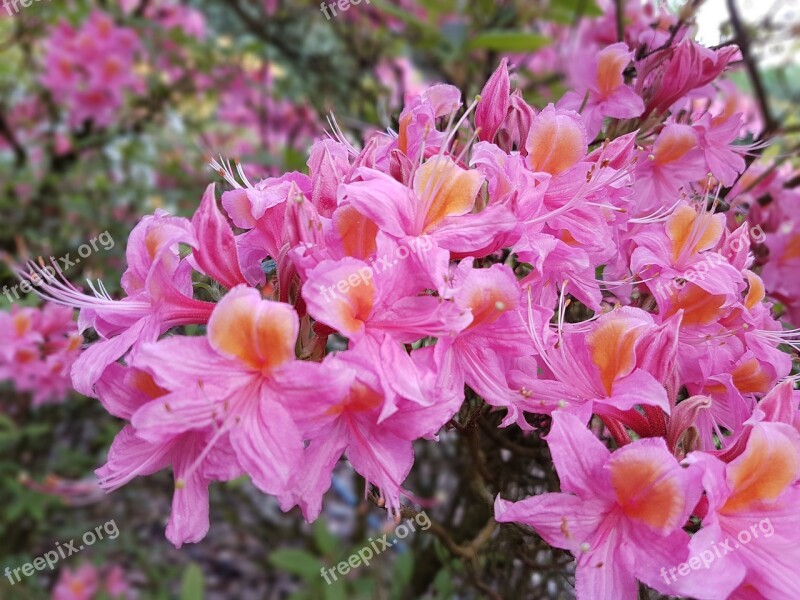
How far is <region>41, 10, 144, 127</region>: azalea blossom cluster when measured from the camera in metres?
2.62

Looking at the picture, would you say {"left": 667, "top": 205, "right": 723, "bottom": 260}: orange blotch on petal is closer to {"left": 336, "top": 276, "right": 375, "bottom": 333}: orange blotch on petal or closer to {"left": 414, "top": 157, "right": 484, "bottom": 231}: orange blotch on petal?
{"left": 414, "top": 157, "right": 484, "bottom": 231}: orange blotch on petal

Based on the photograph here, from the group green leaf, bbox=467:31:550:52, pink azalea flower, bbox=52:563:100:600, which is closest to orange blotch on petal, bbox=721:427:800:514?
green leaf, bbox=467:31:550:52

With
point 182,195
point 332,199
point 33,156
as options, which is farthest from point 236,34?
point 332,199

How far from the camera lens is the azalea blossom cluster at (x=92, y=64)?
2625 mm

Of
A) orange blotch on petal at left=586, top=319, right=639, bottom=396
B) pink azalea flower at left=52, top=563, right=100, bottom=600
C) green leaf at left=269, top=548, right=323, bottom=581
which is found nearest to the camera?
orange blotch on petal at left=586, top=319, right=639, bottom=396

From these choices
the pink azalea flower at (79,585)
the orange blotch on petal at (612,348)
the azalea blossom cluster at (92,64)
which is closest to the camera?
the orange blotch on petal at (612,348)

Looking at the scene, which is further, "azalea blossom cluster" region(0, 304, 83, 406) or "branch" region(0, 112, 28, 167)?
"branch" region(0, 112, 28, 167)

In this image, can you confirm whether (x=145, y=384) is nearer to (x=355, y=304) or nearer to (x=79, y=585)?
(x=355, y=304)

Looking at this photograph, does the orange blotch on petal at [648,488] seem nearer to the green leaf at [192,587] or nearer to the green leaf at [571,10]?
the green leaf at [571,10]

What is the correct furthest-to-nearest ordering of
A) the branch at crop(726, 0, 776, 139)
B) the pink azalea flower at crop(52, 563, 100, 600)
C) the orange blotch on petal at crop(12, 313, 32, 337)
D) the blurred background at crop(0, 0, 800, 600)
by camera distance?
the pink azalea flower at crop(52, 563, 100, 600) → the blurred background at crop(0, 0, 800, 600) → the orange blotch on petal at crop(12, 313, 32, 337) → the branch at crop(726, 0, 776, 139)

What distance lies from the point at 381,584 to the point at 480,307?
51.4 inches

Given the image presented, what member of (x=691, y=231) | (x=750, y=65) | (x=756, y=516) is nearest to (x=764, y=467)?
(x=756, y=516)

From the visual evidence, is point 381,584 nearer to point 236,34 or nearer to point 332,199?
point 332,199

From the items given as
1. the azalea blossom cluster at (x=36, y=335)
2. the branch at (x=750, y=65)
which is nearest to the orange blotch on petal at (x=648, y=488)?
the branch at (x=750, y=65)
